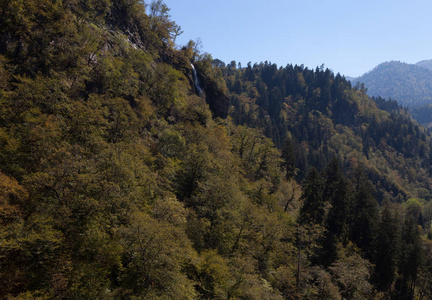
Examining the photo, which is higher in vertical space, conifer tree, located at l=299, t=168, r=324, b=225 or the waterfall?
the waterfall

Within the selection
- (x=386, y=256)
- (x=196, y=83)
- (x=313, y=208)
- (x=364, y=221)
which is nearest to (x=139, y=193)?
(x=313, y=208)

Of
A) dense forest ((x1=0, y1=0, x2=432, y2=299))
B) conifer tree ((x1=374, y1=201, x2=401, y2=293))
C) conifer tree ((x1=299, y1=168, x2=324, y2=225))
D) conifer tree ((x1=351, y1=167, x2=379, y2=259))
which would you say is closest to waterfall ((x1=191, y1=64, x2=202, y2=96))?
dense forest ((x1=0, y1=0, x2=432, y2=299))

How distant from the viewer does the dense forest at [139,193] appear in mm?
18406

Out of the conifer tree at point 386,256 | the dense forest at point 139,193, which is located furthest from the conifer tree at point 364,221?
the conifer tree at point 386,256

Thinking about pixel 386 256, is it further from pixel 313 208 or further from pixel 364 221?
pixel 313 208

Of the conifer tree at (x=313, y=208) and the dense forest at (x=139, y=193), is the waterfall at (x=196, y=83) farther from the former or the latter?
the conifer tree at (x=313, y=208)

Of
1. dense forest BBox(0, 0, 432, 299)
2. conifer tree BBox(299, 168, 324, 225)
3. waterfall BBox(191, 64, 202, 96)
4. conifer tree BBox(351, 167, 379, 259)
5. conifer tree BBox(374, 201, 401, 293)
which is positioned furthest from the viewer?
waterfall BBox(191, 64, 202, 96)

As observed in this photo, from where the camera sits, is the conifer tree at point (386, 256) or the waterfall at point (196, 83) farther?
the waterfall at point (196, 83)

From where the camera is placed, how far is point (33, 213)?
57.2 ft

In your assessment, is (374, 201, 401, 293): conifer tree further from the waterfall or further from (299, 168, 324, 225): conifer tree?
the waterfall

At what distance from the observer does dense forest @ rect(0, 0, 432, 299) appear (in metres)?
18.4

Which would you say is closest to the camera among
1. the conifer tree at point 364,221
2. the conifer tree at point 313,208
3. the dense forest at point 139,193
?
the dense forest at point 139,193

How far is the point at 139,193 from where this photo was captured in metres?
25.7

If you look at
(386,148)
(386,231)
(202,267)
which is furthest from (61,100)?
(386,148)
